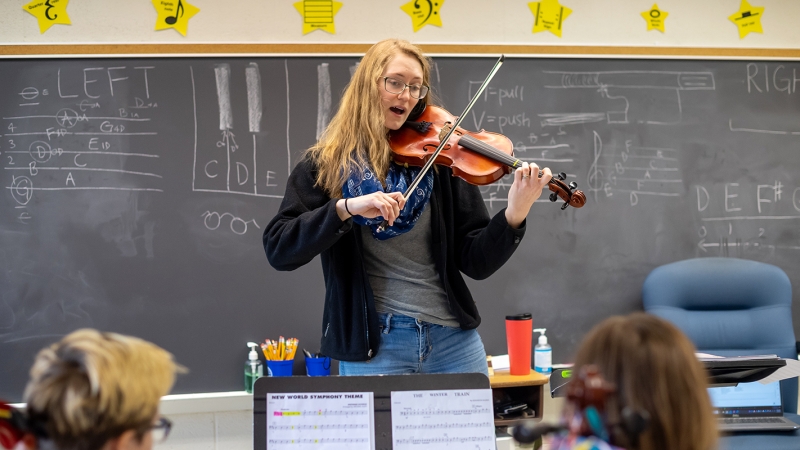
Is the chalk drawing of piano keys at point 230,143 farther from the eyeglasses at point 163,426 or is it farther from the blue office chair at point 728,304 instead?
the eyeglasses at point 163,426

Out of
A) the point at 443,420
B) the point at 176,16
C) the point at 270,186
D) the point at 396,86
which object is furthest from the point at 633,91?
the point at 443,420

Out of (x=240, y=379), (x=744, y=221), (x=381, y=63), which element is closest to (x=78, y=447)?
(x=381, y=63)

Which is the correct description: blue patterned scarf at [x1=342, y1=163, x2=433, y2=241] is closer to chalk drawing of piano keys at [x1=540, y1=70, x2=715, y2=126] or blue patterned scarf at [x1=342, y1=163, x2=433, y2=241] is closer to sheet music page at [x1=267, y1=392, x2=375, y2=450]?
sheet music page at [x1=267, y1=392, x2=375, y2=450]

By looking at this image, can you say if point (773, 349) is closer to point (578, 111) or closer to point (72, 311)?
point (578, 111)

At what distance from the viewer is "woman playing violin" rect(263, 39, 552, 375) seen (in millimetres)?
1625

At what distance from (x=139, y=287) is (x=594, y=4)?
2.43 metres

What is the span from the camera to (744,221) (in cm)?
347

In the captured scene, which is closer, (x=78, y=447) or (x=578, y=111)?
(x=78, y=447)

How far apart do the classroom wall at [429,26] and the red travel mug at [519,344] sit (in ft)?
4.21

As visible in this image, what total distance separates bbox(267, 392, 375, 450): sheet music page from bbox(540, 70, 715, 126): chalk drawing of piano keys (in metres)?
2.28

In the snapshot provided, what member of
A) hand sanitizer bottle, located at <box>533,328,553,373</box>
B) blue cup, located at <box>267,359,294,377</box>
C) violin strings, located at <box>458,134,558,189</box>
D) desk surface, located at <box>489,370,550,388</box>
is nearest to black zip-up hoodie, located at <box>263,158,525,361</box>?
violin strings, located at <box>458,134,558,189</box>

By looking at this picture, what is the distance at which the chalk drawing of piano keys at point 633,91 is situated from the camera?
3.33m

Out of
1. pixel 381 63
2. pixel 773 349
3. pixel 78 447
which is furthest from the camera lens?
pixel 773 349

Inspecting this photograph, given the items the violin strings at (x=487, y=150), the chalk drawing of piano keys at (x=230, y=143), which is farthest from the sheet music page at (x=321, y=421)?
the chalk drawing of piano keys at (x=230, y=143)
